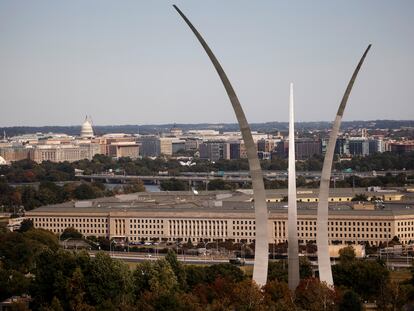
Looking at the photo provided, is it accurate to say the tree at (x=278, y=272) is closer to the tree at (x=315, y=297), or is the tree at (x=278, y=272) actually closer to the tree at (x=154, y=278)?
the tree at (x=154, y=278)

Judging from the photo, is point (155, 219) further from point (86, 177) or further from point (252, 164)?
point (86, 177)

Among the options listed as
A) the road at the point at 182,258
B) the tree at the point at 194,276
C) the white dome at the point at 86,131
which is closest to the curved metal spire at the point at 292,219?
the tree at the point at 194,276

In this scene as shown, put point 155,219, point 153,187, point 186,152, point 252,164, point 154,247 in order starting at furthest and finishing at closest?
point 186,152 < point 153,187 < point 155,219 < point 154,247 < point 252,164

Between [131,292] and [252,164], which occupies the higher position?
[252,164]

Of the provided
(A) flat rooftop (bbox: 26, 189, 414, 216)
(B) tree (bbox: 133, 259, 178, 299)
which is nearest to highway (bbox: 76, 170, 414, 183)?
(A) flat rooftop (bbox: 26, 189, 414, 216)

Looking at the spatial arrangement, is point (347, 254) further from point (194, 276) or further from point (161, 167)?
point (161, 167)

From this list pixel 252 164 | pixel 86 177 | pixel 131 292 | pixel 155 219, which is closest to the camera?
pixel 252 164

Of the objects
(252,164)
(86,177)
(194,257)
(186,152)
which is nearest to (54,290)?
(252,164)
